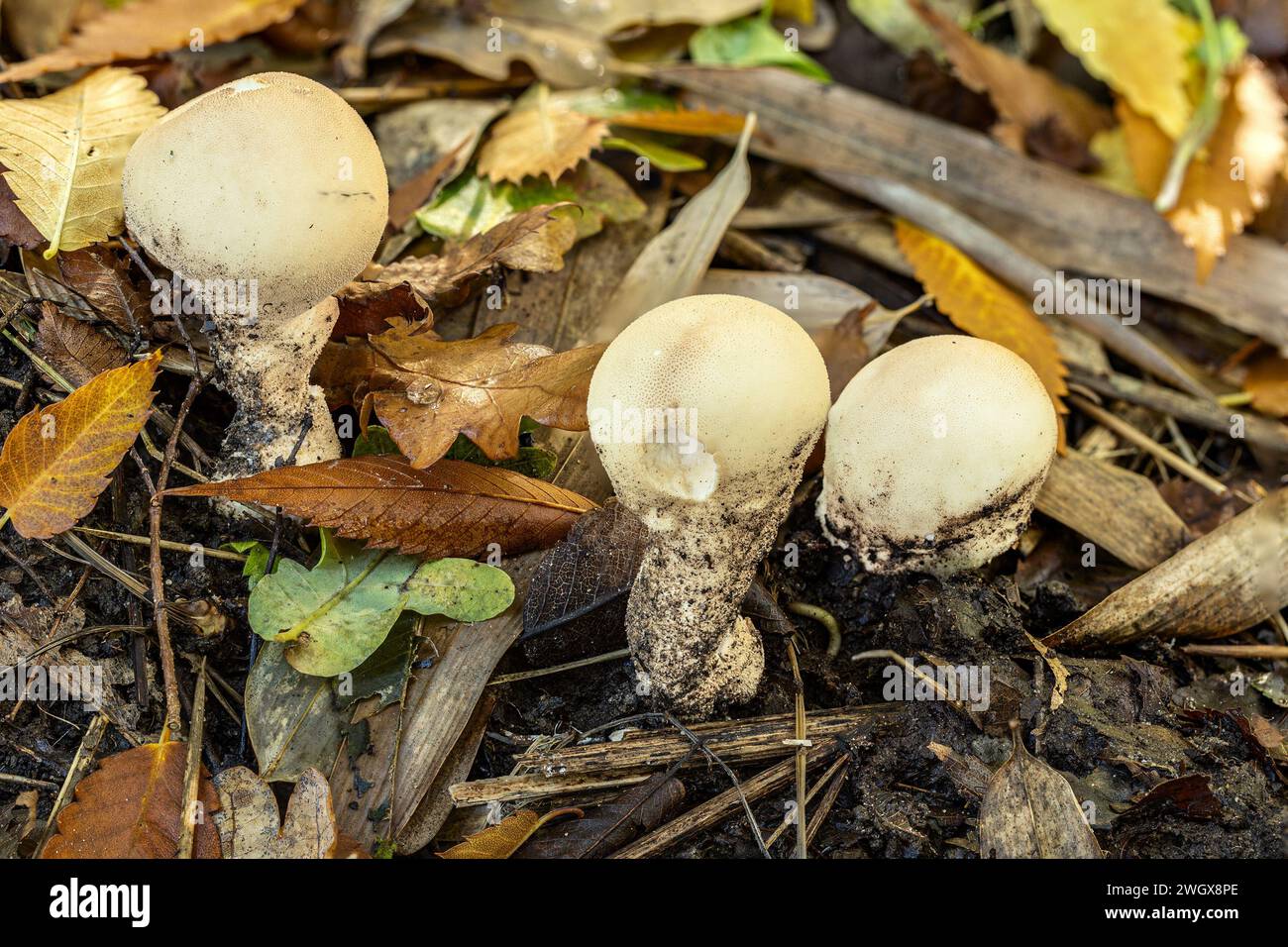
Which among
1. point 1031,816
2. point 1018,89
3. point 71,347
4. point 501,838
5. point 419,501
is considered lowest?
point 501,838

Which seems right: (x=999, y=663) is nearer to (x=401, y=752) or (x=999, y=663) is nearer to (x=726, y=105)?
(x=401, y=752)

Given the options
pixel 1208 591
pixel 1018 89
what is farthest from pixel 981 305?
pixel 1018 89

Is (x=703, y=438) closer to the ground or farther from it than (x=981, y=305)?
farther from it

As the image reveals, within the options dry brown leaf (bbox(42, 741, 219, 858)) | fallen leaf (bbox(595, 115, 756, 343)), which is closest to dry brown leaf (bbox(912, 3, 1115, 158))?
fallen leaf (bbox(595, 115, 756, 343))

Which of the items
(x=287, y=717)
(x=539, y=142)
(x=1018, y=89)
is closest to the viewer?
(x=287, y=717)

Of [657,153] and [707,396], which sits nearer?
[707,396]

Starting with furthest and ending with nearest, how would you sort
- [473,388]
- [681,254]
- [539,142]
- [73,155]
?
1. [539,142]
2. [681,254]
3. [73,155]
4. [473,388]

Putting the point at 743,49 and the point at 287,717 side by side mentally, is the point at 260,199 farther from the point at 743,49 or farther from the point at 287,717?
the point at 743,49

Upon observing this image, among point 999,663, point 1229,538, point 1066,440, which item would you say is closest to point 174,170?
point 999,663
